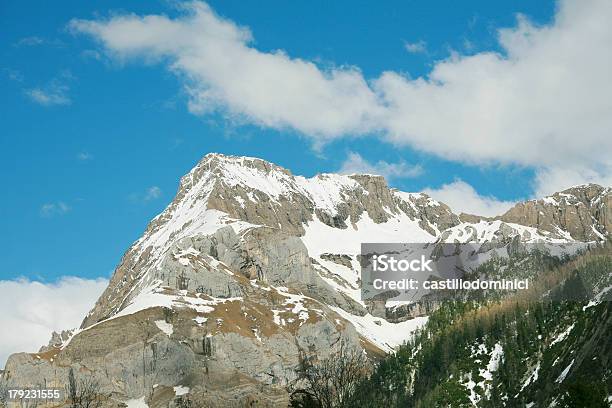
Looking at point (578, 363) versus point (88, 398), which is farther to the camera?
point (578, 363)

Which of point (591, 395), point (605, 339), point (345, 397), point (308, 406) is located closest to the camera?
point (308, 406)

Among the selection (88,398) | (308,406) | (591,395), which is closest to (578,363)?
(591,395)

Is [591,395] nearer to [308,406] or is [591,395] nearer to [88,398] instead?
[308,406]

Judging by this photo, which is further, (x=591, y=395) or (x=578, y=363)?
(x=578, y=363)

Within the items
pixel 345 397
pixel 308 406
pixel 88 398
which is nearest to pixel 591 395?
pixel 345 397

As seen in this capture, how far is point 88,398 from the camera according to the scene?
4542 inches

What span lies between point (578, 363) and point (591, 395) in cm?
9335

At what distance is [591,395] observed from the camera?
109375 mm

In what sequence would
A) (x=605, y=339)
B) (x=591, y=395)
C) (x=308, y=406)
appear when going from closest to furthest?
(x=308, y=406) → (x=591, y=395) → (x=605, y=339)

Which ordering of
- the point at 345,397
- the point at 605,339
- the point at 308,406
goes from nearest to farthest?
the point at 308,406 → the point at 345,397 → the point at 605,339

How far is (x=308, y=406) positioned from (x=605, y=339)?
139 m

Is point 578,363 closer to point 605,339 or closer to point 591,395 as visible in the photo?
point 605,339

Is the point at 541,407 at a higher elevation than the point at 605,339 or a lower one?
lower

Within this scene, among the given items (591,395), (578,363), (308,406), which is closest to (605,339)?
(578,363)
